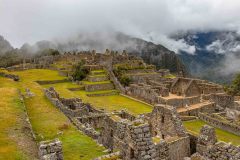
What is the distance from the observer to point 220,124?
1433 inches

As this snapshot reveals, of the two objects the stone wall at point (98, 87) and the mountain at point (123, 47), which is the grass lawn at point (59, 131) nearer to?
the stone wall at point (98, 87)

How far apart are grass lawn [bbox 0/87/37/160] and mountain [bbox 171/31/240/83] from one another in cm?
9233

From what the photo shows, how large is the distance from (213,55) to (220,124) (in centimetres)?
8446

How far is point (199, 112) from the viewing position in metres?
40.8

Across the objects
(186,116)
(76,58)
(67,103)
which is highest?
(76,58)

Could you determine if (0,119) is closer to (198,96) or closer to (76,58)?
(198,96)

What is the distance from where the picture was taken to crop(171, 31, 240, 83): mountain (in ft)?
363

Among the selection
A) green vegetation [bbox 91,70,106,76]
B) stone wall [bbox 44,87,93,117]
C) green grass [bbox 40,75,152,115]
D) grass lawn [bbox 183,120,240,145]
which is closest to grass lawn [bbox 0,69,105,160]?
stone wall [bbox 44,87,93,117]

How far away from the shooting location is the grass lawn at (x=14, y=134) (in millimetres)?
14745

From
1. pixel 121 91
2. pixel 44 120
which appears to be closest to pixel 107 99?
pixel 121 91

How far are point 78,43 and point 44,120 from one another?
134 m

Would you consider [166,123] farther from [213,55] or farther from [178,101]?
[213,55]

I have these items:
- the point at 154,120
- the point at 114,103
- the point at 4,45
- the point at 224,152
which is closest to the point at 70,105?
the point at 154,120

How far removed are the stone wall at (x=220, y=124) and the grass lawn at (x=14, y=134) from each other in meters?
21.4
